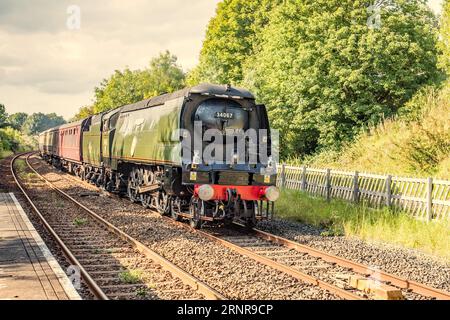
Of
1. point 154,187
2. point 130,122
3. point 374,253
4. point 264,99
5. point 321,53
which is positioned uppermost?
point 321,53

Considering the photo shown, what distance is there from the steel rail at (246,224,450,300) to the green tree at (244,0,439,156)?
14.3 metres

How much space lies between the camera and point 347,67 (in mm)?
24578

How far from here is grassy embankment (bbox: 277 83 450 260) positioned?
38.4 ft

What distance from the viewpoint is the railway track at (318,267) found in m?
7.30

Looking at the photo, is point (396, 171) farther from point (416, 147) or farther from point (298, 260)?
point (298, 260)

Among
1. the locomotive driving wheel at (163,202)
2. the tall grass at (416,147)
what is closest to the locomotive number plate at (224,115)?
the locomotive driving wheel at (163,202)

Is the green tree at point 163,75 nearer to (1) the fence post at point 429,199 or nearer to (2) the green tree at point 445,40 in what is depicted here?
(2) the green tree at point 445,40

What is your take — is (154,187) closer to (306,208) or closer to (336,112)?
(306,208)

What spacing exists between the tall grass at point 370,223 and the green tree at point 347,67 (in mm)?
9243

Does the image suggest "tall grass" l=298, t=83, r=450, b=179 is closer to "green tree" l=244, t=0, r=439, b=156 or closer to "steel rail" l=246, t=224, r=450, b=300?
"green tree" l=244, t=0, r=439, b=156

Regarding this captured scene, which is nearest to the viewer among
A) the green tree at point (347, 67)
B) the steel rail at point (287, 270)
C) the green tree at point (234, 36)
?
the steel rail at point (287, 270)

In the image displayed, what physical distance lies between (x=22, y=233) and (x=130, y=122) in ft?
22.6

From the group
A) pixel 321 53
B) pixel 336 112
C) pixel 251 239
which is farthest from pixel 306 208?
pixel 321 53

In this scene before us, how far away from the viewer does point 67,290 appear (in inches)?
261
